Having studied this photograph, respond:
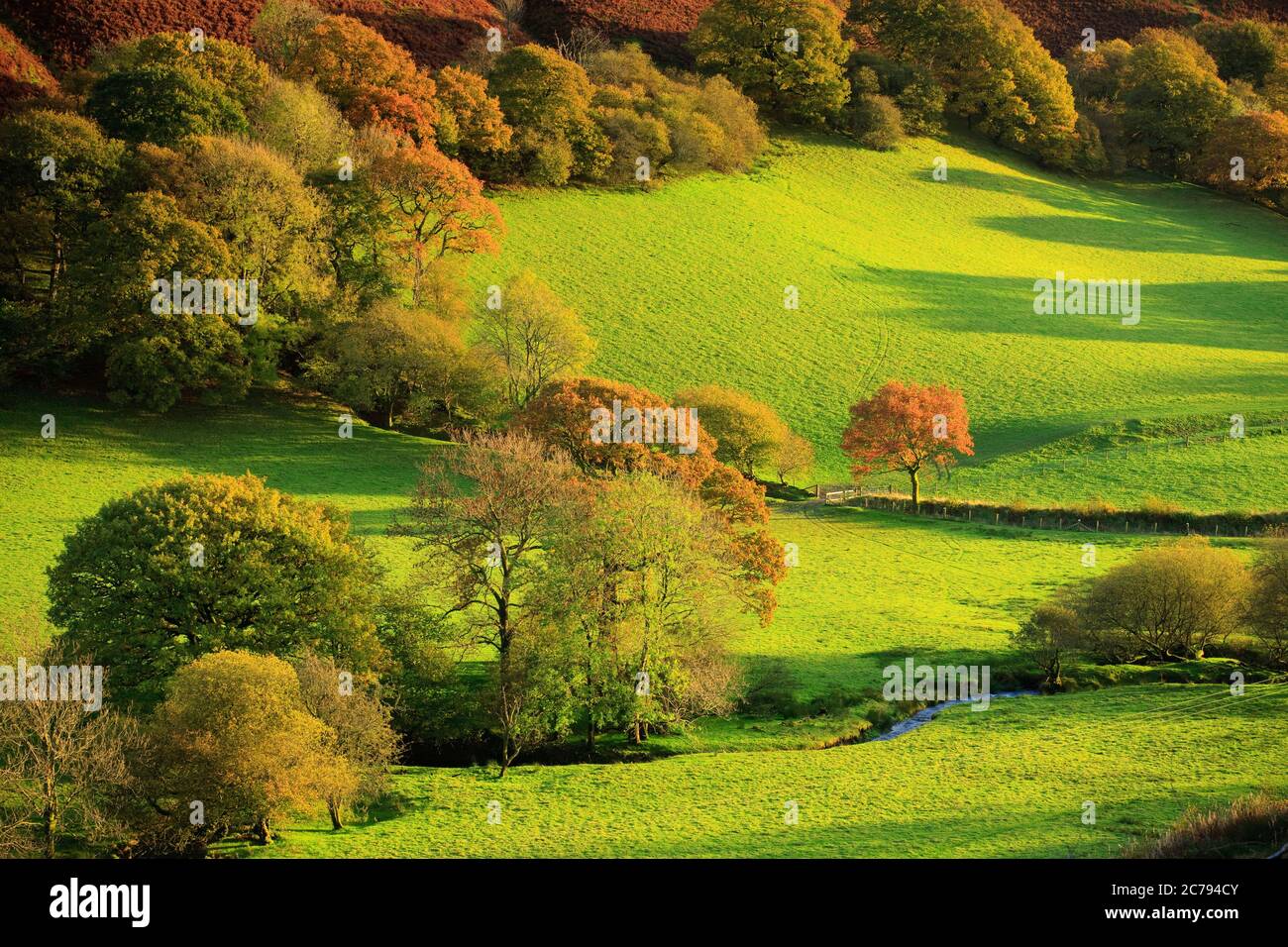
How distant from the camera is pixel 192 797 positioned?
101ft

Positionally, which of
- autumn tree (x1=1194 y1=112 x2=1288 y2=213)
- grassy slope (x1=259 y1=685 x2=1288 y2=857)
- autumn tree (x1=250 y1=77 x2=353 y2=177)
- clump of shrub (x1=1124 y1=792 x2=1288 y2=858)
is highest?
autumn tree (x1=1194 y1=112 x2=1288 y2=213)

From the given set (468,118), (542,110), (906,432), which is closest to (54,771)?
(906,432)

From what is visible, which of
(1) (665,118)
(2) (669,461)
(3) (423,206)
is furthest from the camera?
(1) (665,118)

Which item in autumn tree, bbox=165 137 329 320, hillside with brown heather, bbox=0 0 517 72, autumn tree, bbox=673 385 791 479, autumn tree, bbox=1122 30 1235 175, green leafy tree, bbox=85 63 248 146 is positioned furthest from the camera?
autumn tree, bbox=1122 30 1235 175

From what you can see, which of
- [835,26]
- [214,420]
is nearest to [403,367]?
[214,420]

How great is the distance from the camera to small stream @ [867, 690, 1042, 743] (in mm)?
40438

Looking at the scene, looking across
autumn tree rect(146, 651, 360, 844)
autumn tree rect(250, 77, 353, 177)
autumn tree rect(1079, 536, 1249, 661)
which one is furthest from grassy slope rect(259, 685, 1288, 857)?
autumn tree rect(250, 77, 353, 177)

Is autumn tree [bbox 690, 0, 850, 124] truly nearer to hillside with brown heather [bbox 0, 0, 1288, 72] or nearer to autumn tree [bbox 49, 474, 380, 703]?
hillside with brown heather [bbox 0, 0, 1288, 72]

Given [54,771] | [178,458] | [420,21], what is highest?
[420,21]

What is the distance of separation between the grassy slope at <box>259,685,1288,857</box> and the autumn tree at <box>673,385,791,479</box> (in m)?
24.7

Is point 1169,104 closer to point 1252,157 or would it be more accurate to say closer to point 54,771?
point 1252,157

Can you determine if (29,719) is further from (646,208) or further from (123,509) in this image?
(646,208)

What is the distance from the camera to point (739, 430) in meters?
63.7

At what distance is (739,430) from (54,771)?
125 ft
